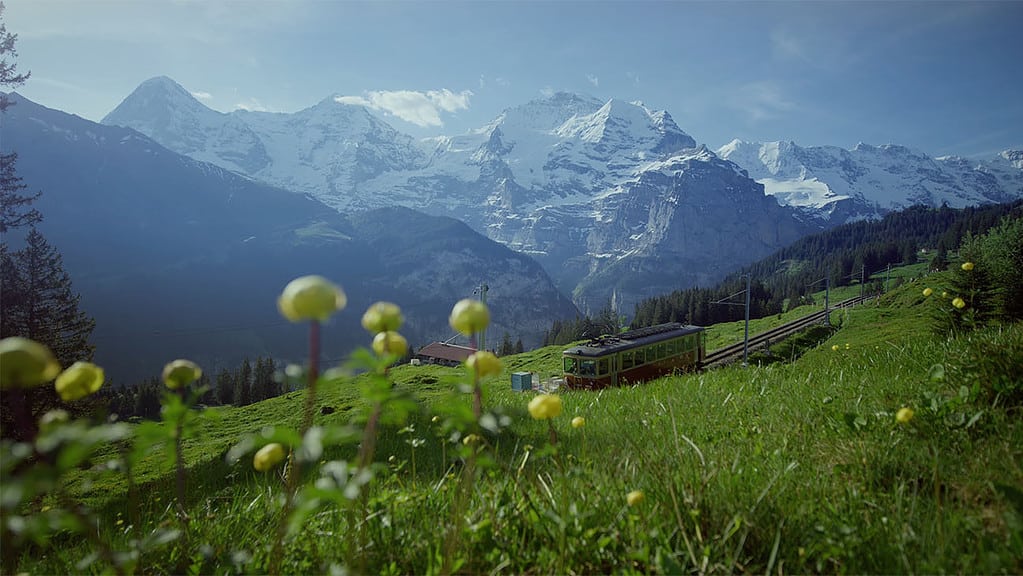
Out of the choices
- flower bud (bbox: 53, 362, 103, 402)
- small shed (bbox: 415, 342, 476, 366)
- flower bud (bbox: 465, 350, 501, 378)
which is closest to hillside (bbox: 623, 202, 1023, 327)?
small shed (bbox: 415, 342, 476, 366)

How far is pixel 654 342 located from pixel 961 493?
21270 mm

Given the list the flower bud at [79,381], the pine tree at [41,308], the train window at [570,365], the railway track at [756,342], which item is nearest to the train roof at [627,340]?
the train window at [570,365]

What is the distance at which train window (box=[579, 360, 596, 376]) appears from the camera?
20.1m

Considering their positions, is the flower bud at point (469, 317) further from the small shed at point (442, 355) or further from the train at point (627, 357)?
the small shed at point (442, 355)

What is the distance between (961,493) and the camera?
2021 mm

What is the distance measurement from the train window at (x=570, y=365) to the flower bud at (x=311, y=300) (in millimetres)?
19967

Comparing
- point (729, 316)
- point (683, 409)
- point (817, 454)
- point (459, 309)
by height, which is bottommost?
point (729, 316)

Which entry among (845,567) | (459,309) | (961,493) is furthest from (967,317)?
(459,309)

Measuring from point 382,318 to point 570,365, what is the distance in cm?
2001

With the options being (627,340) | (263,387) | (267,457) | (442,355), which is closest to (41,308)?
(627,340)

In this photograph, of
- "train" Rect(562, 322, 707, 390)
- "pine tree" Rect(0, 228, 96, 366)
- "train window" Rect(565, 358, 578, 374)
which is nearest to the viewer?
"pine tree" Rect(0, 228, 96, 366)

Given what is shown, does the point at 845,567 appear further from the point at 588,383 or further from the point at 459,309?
the point at 588,383

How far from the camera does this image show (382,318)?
1456 mm

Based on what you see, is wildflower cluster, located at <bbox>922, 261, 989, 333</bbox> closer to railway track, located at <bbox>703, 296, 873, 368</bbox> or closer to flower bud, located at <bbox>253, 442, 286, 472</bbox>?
flower bud, located at <bbox>253, 442, 286, 472</bbox>
